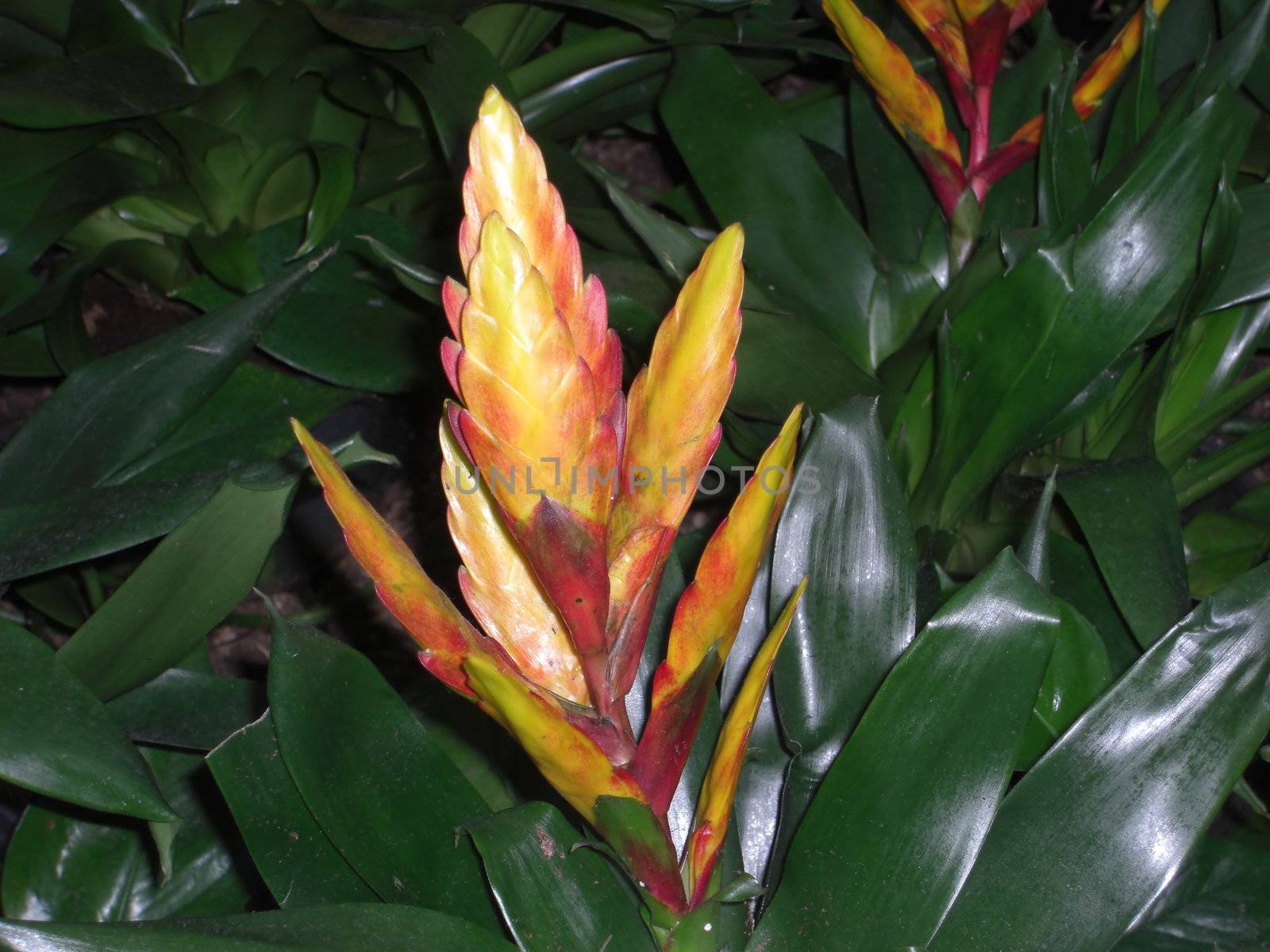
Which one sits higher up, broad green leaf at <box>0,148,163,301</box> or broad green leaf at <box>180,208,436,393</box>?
broad green leaf at <box>0,148,163,301</box>

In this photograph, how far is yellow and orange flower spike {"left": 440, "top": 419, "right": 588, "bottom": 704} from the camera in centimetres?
47

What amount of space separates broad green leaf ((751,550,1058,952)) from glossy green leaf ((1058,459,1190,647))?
0.88 ft

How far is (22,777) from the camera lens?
0.59m

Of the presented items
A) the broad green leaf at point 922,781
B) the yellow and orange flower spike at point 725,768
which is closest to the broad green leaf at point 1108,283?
the broad green leaf at point 922,781

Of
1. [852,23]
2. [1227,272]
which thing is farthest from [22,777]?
[1227,272]

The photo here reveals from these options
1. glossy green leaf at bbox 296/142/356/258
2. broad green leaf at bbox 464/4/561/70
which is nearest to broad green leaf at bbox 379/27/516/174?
glossy green leaf at bbox 296/142/356/258

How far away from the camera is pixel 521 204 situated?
370 mm

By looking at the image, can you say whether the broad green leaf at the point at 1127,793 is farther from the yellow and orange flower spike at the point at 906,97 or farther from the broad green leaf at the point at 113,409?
the broad green leaf at the point at 113,409

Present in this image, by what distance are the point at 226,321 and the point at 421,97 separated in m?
0.50

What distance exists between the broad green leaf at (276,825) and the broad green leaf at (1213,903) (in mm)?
572

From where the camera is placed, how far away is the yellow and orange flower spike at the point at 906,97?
943mm

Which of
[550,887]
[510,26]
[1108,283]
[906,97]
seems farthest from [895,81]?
[550,887]

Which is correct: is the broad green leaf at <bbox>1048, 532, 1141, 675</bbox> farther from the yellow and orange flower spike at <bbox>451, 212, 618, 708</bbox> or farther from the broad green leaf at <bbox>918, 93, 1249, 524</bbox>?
the yellow and orange flower spike at <bbox>451, 212, 618, 708</bbox>

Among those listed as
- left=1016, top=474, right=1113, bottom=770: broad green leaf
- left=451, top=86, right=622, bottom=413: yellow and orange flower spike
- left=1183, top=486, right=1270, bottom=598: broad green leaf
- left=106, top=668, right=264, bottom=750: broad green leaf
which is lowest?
left=1183, top=486, right=1270, bottom=598: broad green leaf
